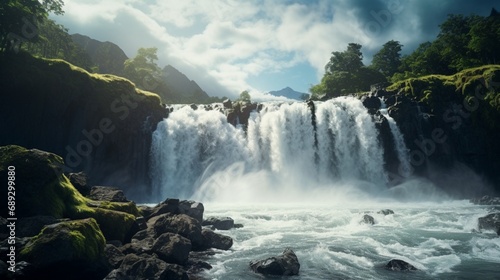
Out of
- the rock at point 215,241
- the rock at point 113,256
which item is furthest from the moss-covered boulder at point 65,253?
A: the rock at point 215,241

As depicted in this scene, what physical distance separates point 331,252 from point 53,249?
12.2 m

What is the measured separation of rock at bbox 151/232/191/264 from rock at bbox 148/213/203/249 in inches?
76.0

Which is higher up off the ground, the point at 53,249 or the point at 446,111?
the point at 446,111

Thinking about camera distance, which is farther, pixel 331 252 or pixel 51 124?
pixel 51 124

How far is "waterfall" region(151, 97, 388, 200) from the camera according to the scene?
4238 centimetres

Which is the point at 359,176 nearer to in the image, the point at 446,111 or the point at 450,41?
the point at 446,111

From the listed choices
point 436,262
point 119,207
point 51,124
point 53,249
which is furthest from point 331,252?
point 51,124

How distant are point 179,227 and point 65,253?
6742 millimetres

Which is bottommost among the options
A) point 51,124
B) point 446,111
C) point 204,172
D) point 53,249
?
point 53,249

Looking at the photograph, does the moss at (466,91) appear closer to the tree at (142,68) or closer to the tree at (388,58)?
the tree at (388,58)

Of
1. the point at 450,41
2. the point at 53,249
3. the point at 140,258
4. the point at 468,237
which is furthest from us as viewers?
the point at 450,41

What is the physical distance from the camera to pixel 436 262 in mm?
14562

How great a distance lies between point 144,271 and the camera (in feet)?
36.2

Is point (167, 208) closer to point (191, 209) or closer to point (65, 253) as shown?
point (191, 209)
